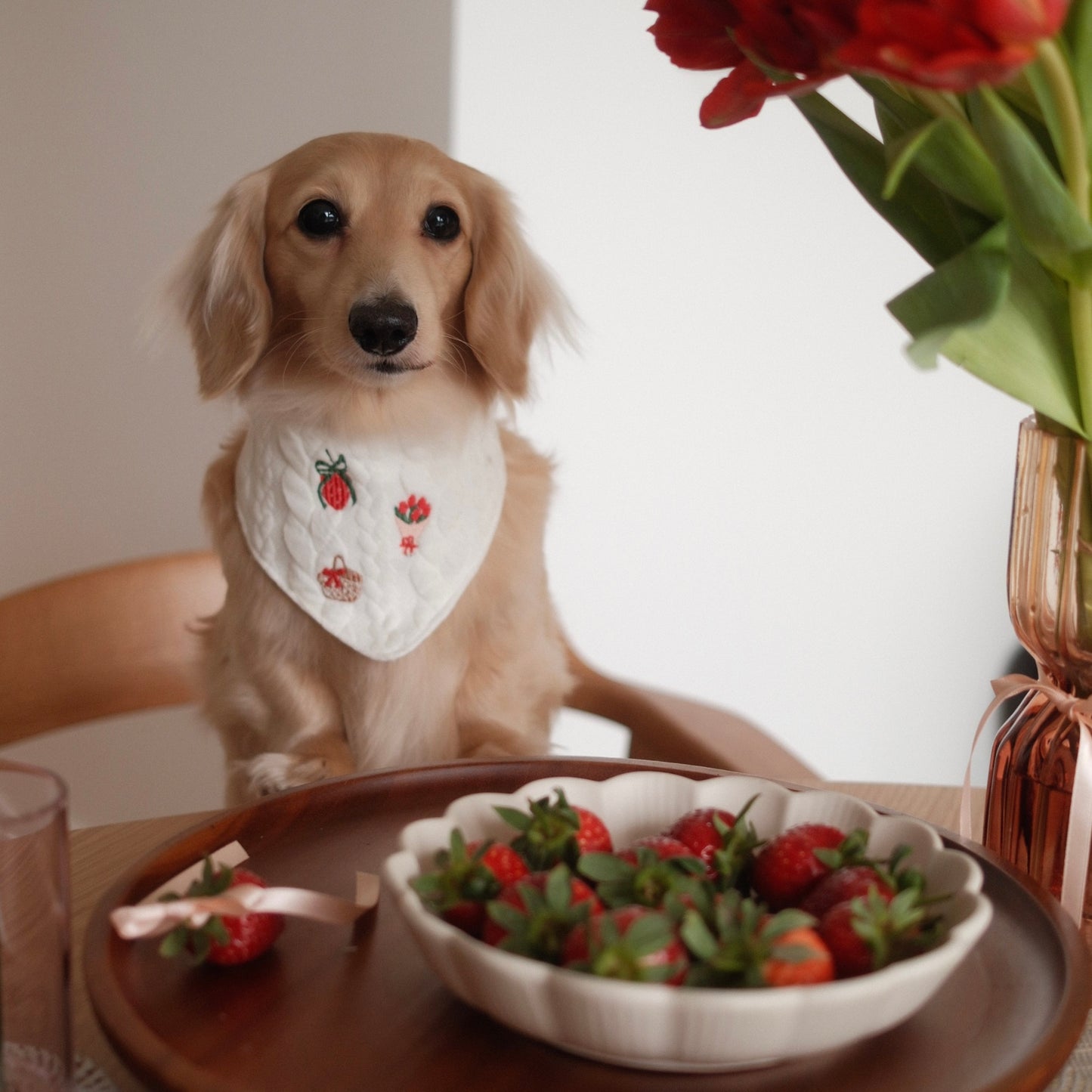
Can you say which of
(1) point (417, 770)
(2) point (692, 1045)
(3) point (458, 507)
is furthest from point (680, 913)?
(3) point (458, 507)

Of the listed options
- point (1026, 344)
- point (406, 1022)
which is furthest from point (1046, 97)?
point (406, 1022)

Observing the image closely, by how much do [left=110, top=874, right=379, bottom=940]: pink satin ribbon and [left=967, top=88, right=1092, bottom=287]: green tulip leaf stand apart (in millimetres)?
526

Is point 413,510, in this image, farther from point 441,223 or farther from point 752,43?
point 752,43

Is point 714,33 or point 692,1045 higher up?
point 714,33

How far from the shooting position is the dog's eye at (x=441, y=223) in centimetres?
131

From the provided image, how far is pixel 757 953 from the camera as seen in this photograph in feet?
1.78

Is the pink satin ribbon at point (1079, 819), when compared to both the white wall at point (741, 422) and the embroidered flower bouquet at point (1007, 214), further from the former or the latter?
the white wall at point (741, 422)

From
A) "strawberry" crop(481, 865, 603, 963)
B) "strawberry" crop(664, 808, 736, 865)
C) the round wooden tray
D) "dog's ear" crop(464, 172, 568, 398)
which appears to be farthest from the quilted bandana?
"strawberry" crop(481, 865, 603, 963)

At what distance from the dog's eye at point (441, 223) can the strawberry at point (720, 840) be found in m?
0.79

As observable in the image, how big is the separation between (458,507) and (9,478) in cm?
160

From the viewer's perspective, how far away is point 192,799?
2.66 metres

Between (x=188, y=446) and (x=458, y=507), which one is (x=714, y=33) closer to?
(x=458, y=507)

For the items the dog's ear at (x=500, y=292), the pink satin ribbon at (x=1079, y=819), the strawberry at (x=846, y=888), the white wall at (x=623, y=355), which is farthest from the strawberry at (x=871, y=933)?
the white wall at (x=623, y=355)

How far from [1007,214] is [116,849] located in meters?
0.82
